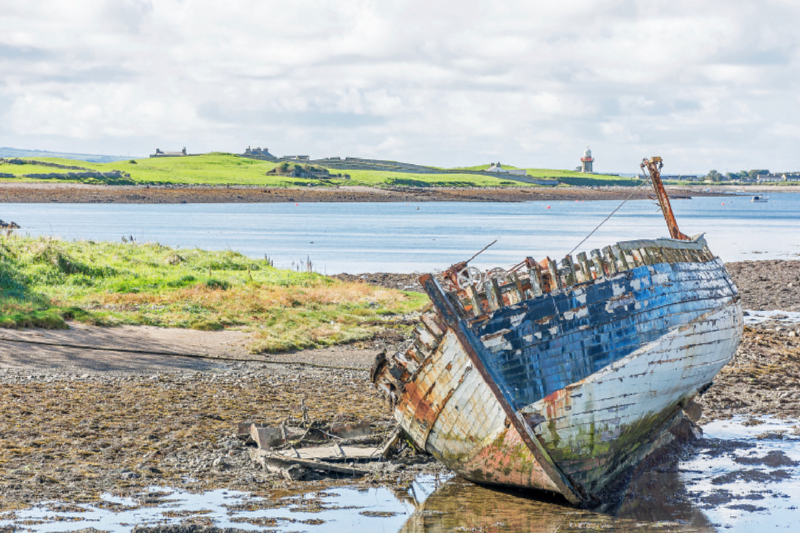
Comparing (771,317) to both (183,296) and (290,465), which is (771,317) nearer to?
(183,296)

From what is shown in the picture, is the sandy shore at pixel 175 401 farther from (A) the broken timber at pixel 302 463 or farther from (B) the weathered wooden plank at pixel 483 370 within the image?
(B) the weathered wooden plank at pixel 483 370

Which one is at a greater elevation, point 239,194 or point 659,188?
point 659,188

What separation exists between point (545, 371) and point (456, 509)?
7.18 feet

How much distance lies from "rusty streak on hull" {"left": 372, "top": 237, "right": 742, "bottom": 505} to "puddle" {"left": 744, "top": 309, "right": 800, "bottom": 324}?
16.3 meters

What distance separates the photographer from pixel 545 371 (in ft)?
33.7

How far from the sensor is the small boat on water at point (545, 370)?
10234 millimetres

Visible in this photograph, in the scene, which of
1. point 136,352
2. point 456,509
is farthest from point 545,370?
point 136,352

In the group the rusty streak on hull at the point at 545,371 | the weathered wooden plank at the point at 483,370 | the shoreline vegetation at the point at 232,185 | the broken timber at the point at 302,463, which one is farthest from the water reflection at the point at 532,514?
the shoreline vegetation at the point at 232,185

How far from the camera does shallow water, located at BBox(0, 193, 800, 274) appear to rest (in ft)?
181

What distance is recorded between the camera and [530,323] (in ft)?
33.7

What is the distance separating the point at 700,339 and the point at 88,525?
8911mm

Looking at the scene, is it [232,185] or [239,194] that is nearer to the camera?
[239,194]

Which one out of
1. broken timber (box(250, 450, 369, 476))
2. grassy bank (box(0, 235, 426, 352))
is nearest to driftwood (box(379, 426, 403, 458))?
broken timber (box(250, 450, 369, 476))

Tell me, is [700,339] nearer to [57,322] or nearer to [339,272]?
[57,322]
